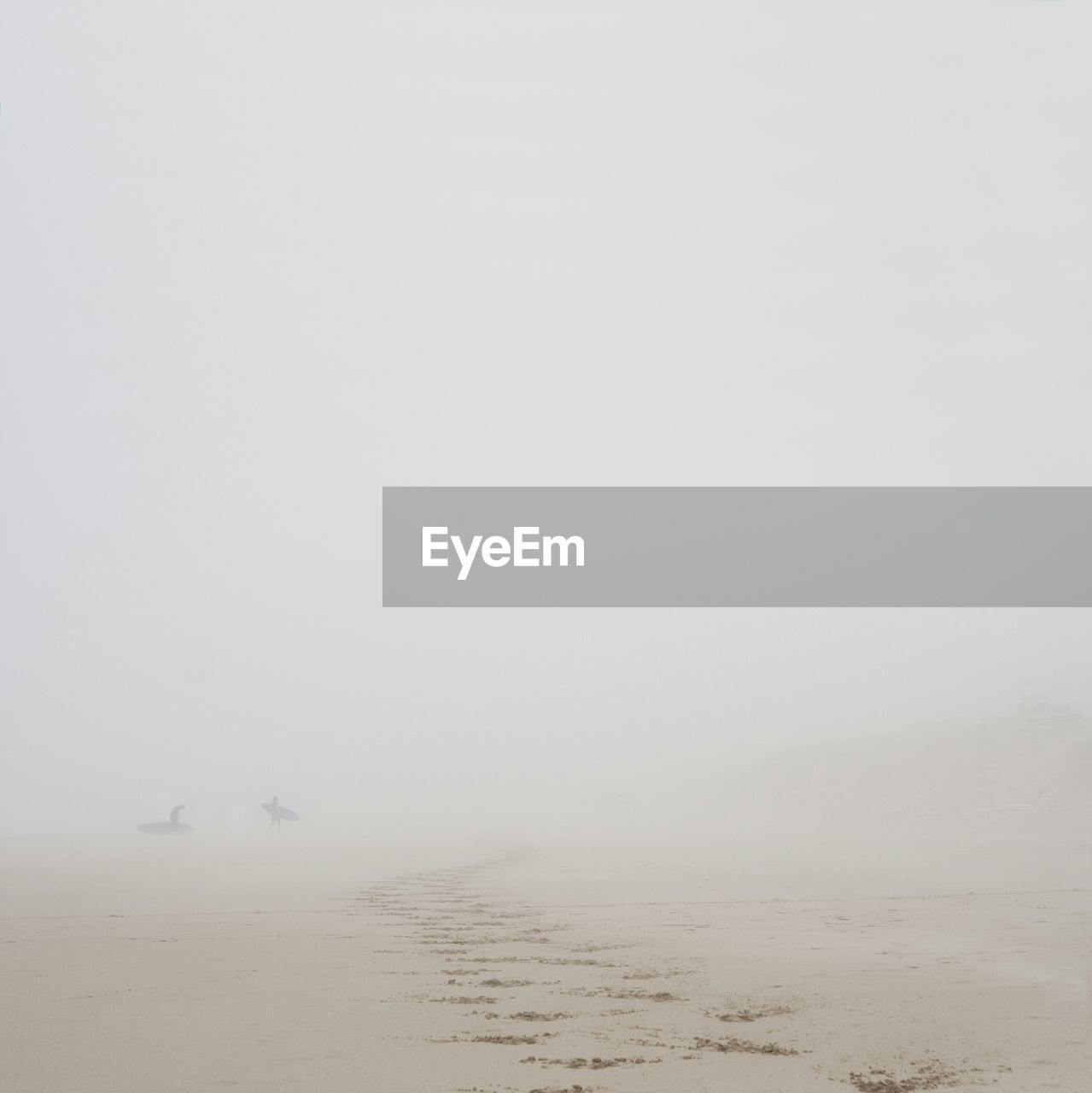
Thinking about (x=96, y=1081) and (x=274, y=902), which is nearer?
(x=96, y=1081)

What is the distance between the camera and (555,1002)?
6508 millimetres

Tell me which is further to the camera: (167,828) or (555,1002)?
(167,828)

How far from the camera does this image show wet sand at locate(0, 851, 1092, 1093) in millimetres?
4852

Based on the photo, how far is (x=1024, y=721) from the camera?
115 feet

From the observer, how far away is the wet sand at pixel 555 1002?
4.85 metres

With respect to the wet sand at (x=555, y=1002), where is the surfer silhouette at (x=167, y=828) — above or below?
below

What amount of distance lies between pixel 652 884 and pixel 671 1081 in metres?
11.2

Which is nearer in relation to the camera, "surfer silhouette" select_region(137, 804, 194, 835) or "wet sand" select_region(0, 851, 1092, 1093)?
"wet sand" select_region(0, 851, 1092, 1093)

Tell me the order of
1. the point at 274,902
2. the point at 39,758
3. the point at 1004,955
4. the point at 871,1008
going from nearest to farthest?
the point at 871,1008, the point at 1004,955, the point at 274,902, the point at 39,758

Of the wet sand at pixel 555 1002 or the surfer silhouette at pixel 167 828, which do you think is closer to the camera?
the wet sand at pixel 555 1002

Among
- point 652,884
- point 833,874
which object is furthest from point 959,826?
point 652,884

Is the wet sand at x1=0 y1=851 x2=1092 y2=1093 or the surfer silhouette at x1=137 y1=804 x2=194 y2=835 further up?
the wet sand at x1=0 y1=851 x2=1092 y2=1093

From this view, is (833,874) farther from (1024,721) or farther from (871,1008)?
(1024,721)

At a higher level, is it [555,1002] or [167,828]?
[555,1002]
